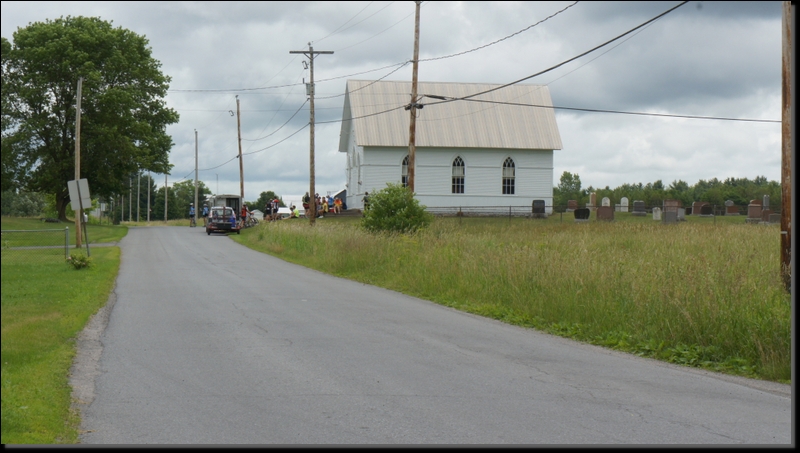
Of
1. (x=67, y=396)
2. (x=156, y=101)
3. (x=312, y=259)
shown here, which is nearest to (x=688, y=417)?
(x=67, y=396)

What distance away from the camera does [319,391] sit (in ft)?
25.8

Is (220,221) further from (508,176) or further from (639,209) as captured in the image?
(639,209)

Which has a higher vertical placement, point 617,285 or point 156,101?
point 156,101

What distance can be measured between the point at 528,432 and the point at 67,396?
4537 mm

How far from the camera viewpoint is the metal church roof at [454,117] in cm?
5753

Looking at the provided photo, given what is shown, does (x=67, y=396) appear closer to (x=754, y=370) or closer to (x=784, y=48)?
(x=754, y=370)

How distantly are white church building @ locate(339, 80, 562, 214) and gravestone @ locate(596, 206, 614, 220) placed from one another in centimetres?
886

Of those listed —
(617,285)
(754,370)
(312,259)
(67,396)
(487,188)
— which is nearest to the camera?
(67,396)

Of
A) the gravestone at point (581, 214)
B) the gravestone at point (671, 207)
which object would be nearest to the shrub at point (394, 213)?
the gravestone at point (581, 214)

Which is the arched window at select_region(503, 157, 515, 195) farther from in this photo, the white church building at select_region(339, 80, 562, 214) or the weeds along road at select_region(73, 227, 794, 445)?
the weeds along road at select_region(73, 227, 794, 445)

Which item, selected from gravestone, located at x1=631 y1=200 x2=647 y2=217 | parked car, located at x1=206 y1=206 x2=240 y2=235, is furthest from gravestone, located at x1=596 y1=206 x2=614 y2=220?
parked car, located at x1=206 y1=206 x2=240 y2=235

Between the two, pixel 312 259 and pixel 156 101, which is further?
pixel 156 101

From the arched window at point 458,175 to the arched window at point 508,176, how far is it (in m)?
3.29

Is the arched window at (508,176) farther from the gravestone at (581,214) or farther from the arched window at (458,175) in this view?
the gravestone at (581,214)
